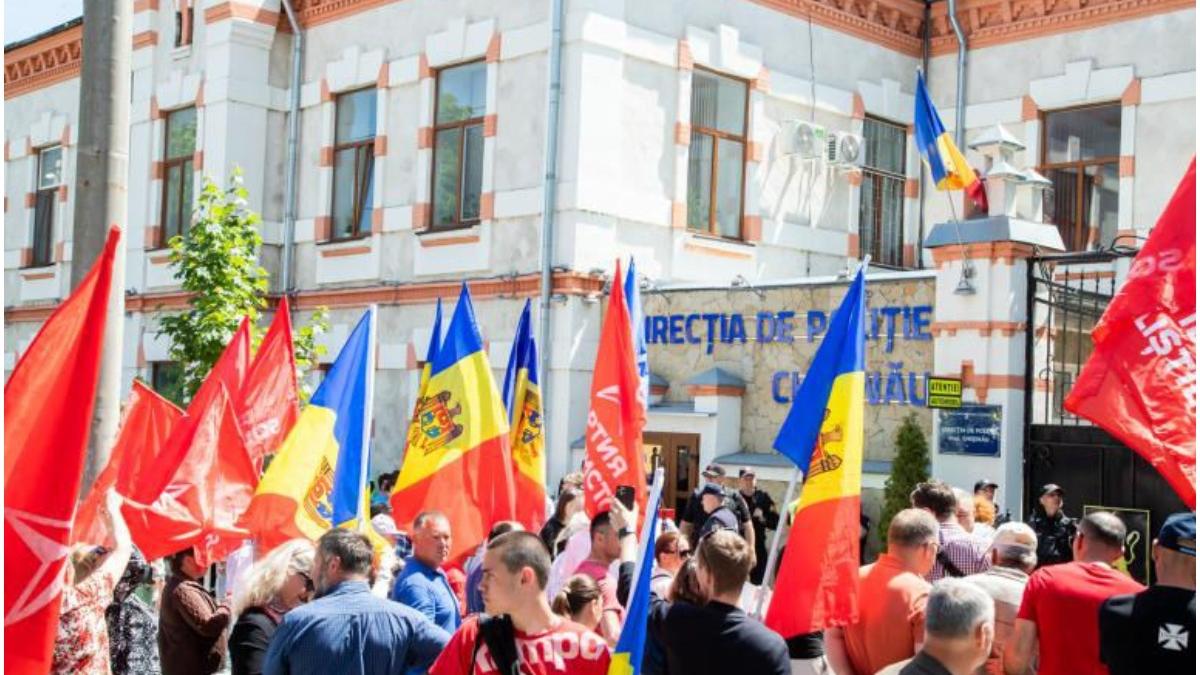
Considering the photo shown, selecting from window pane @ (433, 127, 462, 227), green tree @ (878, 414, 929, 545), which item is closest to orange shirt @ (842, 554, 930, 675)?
green tree @ (878, 414, 929, 545)

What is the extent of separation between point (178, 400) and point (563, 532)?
42.5 ft

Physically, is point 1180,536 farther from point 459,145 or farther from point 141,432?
point 459,145

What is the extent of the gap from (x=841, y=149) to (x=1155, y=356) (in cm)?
1646

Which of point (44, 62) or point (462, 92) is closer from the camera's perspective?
point (462, 92)

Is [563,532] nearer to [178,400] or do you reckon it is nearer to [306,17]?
[178,400]

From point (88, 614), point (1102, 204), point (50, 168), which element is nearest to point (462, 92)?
point (1102, 204)

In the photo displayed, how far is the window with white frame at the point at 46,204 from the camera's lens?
28.5 m

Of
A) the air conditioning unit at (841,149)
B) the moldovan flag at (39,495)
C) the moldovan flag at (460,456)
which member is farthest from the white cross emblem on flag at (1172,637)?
the air conditioning unit at (841,149)

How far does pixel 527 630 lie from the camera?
17.5 feet

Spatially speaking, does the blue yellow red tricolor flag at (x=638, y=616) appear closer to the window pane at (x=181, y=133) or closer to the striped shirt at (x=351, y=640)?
the striped shirt at (x=351, y=640)

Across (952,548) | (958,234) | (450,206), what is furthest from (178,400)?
(952,548)

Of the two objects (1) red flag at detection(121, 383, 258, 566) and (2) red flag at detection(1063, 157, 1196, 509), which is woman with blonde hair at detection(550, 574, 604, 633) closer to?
(2) red flag at detection(1063, 157, 1196, 509)

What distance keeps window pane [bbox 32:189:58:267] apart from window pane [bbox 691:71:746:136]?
13206 mm

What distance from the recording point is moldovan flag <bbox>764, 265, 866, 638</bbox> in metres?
7.10
